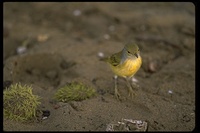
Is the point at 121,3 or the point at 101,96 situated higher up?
the point at 121,3

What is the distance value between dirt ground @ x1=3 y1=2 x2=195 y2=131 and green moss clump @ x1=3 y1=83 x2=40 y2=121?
13 centimetres

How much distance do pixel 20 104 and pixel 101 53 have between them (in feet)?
10.1

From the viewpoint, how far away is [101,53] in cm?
848

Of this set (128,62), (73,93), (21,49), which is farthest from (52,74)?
(128,62)

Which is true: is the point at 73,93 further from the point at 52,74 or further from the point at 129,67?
the point at 52,74

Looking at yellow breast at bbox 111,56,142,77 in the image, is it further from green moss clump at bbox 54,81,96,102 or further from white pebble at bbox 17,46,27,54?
white pebble at bbox 17,46,27,54

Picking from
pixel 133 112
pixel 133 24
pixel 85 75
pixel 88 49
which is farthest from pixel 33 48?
pixel 133 112

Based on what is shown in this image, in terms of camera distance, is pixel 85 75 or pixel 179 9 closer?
pixel 85 75

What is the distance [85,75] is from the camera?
7500 millimetres

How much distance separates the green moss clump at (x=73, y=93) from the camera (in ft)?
21.0

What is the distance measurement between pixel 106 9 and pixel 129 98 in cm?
468

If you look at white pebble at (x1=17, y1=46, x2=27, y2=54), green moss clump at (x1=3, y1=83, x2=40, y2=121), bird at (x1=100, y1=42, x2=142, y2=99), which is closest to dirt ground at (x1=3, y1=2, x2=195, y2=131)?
white pebble at (x1=17, y1=46, x2=27, y2=54)

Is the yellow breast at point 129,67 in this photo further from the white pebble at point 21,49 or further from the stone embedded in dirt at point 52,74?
the white pebble at point 21,49

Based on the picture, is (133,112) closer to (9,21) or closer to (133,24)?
(133,24)
